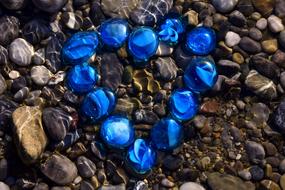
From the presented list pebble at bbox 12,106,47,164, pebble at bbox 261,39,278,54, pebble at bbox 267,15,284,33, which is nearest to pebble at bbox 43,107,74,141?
pebble at bbox 12,106,47,164

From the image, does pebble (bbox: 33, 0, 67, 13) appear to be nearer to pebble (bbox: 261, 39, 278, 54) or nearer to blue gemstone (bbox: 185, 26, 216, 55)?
blue gemstone (bbox: 185, 26, 216, 55)

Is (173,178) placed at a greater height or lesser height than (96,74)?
lesser

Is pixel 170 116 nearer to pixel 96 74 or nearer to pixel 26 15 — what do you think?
pixel 96 74

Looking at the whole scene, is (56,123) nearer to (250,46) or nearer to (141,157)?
(141,157)

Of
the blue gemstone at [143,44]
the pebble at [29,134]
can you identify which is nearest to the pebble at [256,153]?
the blue gemstone at [143,44]

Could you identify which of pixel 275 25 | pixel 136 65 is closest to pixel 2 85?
pixel 136 65

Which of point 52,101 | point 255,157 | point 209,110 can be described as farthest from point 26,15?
point 255,157
